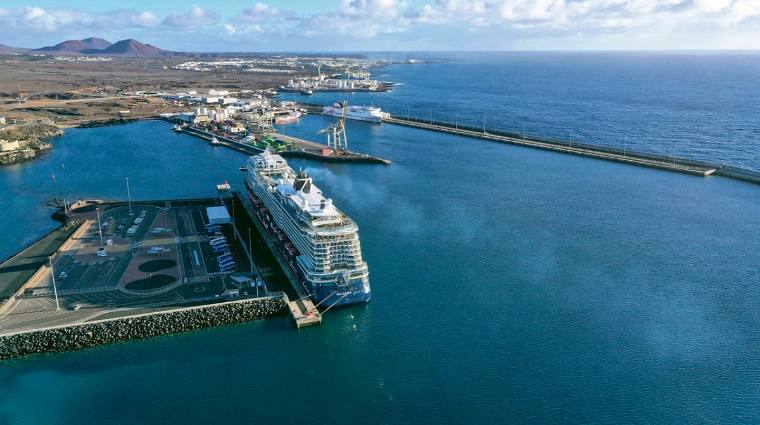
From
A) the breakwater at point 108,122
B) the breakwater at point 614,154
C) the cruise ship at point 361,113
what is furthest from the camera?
the cruise ship at point 361,113

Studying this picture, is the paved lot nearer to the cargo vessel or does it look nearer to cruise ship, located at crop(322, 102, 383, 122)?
the cargo vessel

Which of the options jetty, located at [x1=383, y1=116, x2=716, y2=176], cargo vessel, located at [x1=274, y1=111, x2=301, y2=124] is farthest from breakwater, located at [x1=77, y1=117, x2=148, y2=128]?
jetty, located at [x1=383, y1=116, x2=716, y2=176]

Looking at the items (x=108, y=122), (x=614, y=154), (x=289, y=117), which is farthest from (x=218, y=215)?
(x=108, y=122)

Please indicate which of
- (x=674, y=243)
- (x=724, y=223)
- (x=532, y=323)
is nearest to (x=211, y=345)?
(x=532, y=323)

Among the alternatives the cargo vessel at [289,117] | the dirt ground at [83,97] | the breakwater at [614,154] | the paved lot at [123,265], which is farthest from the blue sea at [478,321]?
the dirt ground at [83,97]

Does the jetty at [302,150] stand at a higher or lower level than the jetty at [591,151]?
lower

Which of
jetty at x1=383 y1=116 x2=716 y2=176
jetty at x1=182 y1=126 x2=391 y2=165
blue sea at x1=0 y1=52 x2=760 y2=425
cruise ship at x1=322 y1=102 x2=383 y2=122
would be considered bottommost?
blue sea at x1=0 y1=52 x2=760 y2=425

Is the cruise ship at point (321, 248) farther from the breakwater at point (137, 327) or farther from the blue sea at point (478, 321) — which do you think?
the breakwater at point (137, 327)
